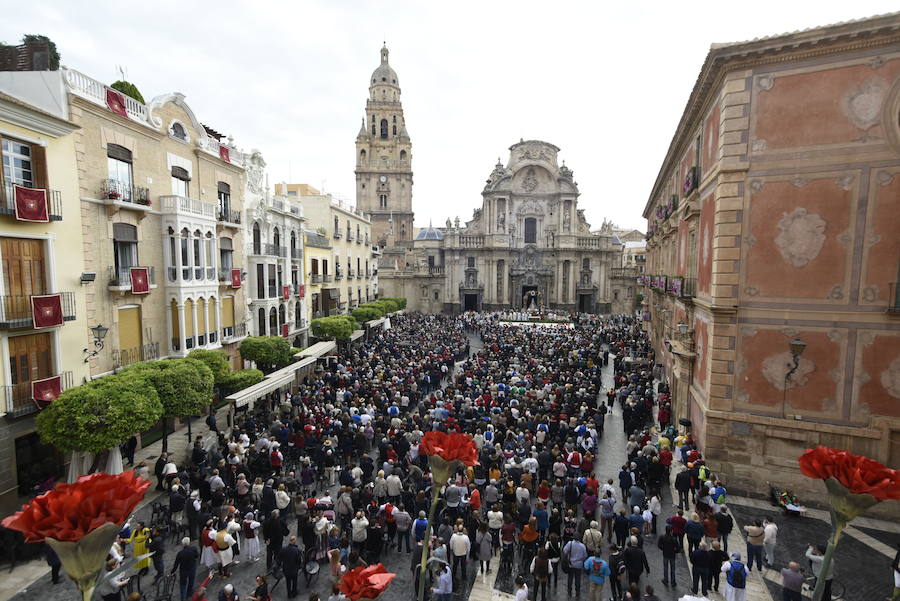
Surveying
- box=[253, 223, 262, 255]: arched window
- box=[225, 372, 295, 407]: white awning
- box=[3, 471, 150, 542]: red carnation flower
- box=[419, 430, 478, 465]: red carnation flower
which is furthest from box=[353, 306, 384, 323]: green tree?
box=[3, 471, 150, 542]: red carnation flower

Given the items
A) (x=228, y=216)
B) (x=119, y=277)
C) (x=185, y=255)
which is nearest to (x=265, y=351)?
(x=185, y=255)

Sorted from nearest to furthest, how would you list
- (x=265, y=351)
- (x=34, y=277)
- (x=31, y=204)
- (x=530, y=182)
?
1. (x=31, y=204)
2. (x=34, y=277)
3. (x=265, y=351)
4. (x=530, y=182)

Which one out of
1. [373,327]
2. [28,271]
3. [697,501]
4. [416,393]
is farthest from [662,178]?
[28,271]

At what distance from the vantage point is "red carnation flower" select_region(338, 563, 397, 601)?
3.70m

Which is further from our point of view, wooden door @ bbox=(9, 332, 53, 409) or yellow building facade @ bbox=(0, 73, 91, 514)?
wooden door @ bbox=(9, 332, 53, 409)

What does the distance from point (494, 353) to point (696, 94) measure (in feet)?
55.1

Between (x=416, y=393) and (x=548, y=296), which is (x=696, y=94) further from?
(x=548, y=296)

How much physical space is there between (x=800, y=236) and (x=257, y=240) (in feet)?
77.2

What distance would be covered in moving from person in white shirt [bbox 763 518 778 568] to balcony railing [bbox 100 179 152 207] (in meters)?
19.9

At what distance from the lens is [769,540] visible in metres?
9.47

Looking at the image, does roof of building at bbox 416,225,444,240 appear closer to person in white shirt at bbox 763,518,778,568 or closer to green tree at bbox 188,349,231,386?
green tree at bbox 188,349,231,386

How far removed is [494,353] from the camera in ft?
91.1

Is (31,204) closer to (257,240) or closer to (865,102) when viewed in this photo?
(257,240)

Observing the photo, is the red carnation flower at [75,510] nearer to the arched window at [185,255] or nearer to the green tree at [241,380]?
the green tree at [241,380]
